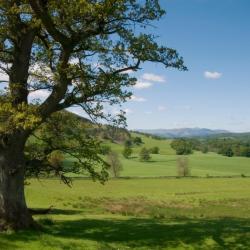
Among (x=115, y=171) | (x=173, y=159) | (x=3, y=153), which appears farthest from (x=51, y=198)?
(x=173, y=159)

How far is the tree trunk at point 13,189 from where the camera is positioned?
20.2 m

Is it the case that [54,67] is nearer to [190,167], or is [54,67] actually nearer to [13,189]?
[13,189]

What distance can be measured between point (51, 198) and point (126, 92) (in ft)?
149

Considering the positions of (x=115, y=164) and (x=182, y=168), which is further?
(x=182, y=168)

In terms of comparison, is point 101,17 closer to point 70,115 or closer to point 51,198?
point 70,115

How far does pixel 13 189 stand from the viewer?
67.2 feet

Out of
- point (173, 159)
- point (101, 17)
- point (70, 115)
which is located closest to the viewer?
point (101, 17)

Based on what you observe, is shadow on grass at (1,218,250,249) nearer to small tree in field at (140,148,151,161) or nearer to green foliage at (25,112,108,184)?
green foliage at (25,112,108,184)

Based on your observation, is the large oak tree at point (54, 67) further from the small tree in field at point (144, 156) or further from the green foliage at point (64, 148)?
the small tree in field at point (144, 156)

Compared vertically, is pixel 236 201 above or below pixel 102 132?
below

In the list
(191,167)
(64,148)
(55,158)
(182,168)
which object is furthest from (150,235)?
(191,167)

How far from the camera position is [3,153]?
2061 cm

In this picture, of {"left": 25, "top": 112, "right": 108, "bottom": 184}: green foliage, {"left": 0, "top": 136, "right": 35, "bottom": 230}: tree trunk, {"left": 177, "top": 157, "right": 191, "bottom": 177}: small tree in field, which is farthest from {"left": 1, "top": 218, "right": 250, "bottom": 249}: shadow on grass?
{"left": 177, "top": 157, "right": 191, "bottom": 177}: small tree in field

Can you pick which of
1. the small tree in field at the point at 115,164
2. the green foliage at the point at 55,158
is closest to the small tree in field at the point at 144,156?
the small tree in field at the point at 115,164
